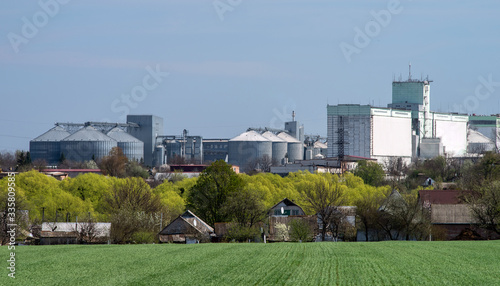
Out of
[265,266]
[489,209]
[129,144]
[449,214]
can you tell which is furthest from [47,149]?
[265,266]

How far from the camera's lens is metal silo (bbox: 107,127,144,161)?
181750 mm

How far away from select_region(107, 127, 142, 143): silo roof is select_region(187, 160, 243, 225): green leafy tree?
384 feet

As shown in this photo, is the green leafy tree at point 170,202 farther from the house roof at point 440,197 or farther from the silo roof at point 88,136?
the silo roof at point 88,136

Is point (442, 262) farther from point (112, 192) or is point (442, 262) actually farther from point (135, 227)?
point (112, 192)

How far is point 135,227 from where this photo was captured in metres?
58.4

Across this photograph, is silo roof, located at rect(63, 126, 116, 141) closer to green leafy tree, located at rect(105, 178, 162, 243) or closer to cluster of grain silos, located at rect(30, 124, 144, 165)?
cluster of grain silos, located at rect(30, 124, 144, 165)

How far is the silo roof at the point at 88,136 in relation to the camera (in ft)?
579

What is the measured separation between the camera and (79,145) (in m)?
175

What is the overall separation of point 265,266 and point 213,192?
129ft

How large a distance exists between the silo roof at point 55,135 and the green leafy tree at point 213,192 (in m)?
119

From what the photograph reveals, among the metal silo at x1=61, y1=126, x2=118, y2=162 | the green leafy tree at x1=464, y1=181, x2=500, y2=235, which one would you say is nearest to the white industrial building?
the metal silo at x1=61, y1=126, x2=118, y2=162

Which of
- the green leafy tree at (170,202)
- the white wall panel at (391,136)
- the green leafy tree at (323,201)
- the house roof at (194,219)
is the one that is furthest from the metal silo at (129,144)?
the house roof at (194,219)

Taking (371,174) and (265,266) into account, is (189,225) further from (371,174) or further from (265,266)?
(371,174)

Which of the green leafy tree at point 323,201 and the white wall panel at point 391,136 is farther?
the white wall panel at point 391,136
